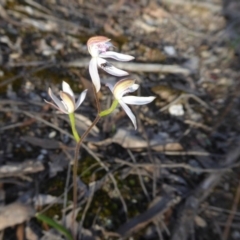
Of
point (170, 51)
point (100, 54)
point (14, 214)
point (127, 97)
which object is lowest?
point (14, 214)

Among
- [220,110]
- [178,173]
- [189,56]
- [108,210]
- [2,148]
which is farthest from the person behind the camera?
[189,56]

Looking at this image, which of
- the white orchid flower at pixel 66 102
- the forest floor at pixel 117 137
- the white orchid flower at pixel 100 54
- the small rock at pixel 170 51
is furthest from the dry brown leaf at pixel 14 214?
the small rock at pixel 170 51

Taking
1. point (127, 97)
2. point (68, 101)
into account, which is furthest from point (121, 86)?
point (68, 101)

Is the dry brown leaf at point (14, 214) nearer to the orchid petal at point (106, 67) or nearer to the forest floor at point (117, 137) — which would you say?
the forest floor at point (117, 137)

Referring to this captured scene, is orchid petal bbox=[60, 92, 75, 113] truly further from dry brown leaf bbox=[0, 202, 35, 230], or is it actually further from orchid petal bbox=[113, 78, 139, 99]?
dry brown leaf bbox=[0, 202, 35, 230]

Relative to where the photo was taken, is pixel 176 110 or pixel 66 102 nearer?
pixel 66 102

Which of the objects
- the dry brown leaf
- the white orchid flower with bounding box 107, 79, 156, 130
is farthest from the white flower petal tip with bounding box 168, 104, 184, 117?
the white orchid flower with bounding box 107, 79, 156, 130

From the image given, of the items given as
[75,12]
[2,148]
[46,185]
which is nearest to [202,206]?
[46,185]

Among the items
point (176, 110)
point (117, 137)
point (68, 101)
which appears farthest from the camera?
point (176, 110)

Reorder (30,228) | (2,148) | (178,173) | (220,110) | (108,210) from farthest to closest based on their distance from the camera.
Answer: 1. (220,110)
2. (178,173)
3. (2,148)
4. (108,210)
5. (30,228)

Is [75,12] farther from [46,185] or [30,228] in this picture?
[30,228]

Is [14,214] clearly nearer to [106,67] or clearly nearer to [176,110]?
[106,67]
